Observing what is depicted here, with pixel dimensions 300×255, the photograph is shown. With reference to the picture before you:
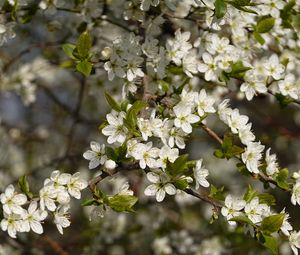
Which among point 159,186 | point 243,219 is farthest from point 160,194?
point 243,219

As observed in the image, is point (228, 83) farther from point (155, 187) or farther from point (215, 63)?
point (155, 187)

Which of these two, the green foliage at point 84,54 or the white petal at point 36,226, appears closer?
the white petal at point 36,226

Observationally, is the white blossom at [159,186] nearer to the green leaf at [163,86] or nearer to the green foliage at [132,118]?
the green foliage at [132,118]

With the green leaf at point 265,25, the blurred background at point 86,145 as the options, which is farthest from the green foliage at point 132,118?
the green leaf at point 265,25

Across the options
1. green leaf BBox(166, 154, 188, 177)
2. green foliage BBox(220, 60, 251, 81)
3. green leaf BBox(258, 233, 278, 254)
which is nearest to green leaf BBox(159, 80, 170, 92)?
green foliage BBox(220, 60, 251, 81)

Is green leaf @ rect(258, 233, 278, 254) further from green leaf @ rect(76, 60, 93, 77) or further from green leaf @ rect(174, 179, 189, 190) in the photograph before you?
green leaf @ rect(76, 60, 93, 77)

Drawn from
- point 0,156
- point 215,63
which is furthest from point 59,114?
point 215,63
